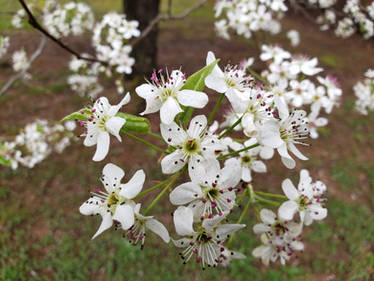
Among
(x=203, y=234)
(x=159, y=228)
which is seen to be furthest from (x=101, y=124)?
(x=203, y=234)

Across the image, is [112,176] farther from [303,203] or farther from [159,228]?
[303,203]

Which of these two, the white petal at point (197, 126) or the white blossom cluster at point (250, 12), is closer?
the white petal at point (197, 126)

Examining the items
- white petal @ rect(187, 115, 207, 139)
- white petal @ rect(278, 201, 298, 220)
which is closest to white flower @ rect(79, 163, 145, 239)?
white petal @ rect(187, 115, 207, 139)

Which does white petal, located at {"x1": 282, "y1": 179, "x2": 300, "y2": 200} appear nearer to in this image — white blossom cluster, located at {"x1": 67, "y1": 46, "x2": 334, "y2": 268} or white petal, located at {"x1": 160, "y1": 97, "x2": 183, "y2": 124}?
white blossom cluster, located at {"x1": 67, "y1": 46, "x2": 334, "y2": 268}

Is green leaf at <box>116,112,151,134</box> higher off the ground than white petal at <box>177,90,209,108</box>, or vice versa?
white petal at <box>177,90,209,108</box>

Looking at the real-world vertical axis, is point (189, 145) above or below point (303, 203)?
above

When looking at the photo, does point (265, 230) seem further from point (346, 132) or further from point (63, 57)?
point (63, 57)

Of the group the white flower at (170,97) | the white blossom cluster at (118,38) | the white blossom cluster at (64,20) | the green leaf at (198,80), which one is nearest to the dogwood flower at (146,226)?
the white flower at (170,97)

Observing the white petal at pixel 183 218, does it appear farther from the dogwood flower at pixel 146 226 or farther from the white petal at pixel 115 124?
the white petal at pixel 115 124
